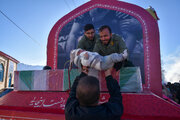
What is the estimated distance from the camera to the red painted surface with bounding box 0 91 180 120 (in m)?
1.50

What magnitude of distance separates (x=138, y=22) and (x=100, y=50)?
2.59 m

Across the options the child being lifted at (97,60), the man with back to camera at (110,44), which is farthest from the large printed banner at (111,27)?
the child being lifted at (97,60)

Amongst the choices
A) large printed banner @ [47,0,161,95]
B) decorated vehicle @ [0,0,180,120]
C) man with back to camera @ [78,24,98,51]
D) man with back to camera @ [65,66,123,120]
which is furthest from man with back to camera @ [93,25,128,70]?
large printed banner @ [47,0,161,95]

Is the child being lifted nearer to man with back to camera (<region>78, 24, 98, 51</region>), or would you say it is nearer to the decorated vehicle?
the decorated vehicle

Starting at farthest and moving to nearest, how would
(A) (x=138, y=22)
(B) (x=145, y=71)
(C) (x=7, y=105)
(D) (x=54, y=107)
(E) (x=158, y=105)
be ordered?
(A) (x=138, y=22) < (B) (x=145, y=71) < (C) (x=7, y=105) < (D) (x=54, y=107) < (E) (x=158, y=105)

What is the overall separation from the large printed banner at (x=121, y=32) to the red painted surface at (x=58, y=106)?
1687 millimetres

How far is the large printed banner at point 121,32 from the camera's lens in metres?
3.74

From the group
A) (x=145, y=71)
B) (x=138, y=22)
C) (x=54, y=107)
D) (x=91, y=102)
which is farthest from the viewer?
(x=138, y=22)

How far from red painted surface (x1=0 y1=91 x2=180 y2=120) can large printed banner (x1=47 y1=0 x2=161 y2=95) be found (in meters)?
1.69

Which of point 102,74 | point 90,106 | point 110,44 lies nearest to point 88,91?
point 90,106

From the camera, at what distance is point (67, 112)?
1149mm

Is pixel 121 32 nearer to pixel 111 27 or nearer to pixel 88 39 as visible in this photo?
pixel 111 27

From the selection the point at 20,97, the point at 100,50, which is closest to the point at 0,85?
the point at 20,97

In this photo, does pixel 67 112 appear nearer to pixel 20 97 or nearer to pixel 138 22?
pixel 20 97
